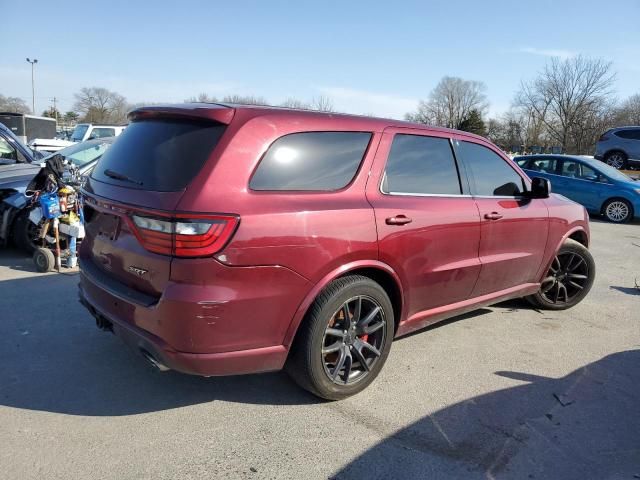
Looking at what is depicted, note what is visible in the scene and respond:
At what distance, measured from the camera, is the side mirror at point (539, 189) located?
14.3 feet

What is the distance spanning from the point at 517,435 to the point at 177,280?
2.17 m

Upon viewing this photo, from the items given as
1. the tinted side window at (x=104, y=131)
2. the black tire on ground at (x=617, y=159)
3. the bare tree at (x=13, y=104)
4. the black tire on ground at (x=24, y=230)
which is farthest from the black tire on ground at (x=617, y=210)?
the bare tree at (x=13, y=104)

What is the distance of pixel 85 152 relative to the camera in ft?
27.0

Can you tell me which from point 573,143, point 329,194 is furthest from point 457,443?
point 573,143

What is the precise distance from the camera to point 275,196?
8.84 feet

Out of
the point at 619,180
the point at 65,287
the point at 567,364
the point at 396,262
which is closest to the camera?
the point at 396,262

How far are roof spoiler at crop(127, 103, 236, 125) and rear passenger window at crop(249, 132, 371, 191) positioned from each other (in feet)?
1.04

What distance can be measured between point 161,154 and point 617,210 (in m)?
12.7

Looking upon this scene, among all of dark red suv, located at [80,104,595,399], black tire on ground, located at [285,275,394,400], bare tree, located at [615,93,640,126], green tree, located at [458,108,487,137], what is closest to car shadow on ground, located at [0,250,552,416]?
black tire on ground, located at [285,275,394,400]

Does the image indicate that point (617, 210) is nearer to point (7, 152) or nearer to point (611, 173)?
point (611, 173)

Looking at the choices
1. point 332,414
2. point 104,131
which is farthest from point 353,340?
point 104,131

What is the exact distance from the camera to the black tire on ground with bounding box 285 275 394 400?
2881 millimetres

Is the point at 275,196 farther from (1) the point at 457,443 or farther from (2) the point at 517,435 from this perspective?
(2) the point at 517,435

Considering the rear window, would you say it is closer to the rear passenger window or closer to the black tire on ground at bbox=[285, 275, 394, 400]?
the rear passenger window
